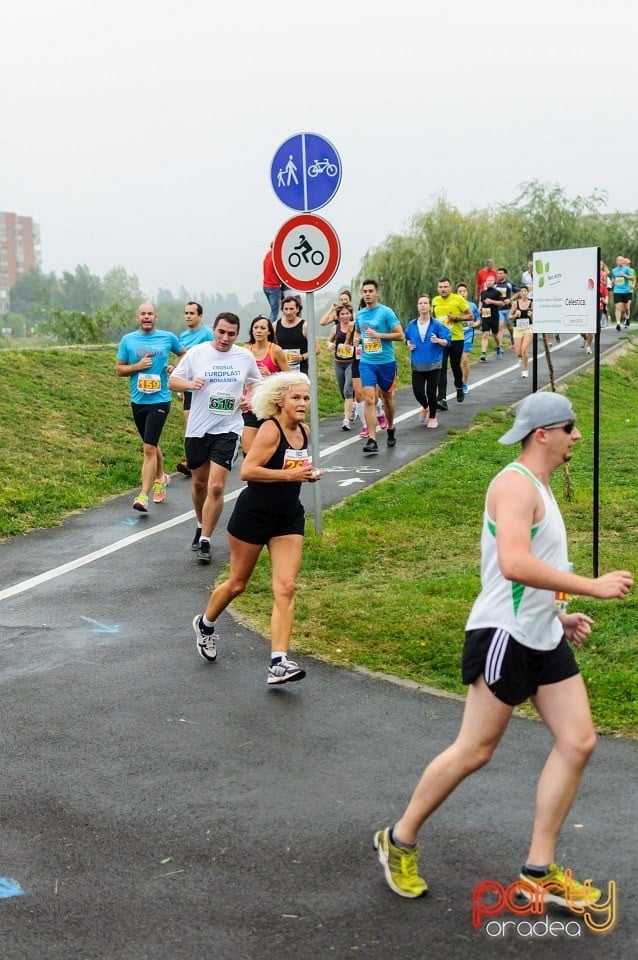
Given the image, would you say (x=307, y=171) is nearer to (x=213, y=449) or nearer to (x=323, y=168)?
(x=323, y=168)

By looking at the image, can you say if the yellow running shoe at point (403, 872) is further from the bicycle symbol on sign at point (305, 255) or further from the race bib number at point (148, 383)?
the race bib number at point (148, 383)

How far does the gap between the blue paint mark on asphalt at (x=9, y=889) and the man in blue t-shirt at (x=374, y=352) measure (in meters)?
11.8

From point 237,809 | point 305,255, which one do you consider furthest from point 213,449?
point 237,809

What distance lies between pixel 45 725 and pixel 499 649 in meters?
3.17

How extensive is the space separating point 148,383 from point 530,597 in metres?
8.78

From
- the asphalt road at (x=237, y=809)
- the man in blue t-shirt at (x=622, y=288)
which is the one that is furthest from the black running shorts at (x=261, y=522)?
the man in blue t-shirt at (x=622, y=288)

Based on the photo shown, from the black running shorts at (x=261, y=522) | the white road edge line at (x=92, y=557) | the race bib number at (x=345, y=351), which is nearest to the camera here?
the black running shorts at (x=261, y=522)

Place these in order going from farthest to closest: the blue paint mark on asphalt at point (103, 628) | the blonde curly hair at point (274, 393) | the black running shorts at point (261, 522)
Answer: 1. the blue paint mark on asphalt at point (103, 628)
2. the black running shorts at point (261, 522)
3. the blonde curly hair at point (274, 393)

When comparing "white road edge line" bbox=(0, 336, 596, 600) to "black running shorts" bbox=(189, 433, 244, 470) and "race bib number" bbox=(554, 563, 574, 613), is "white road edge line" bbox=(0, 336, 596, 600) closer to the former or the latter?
"black running shorts" bbox=(189, 433, 244, 470)

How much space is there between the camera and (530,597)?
4.17 metres

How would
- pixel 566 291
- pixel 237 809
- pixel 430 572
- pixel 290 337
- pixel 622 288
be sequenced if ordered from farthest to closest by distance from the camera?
pixel 622 288
pixel 290 337
pixel 566 291
pixel 430 572
pixel 237 809

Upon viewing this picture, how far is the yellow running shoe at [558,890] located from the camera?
165 inches

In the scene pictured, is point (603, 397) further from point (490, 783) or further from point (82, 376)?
point (490, 783)

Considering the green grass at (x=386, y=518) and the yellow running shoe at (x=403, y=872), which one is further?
the green grass at (x=386, y=518)
